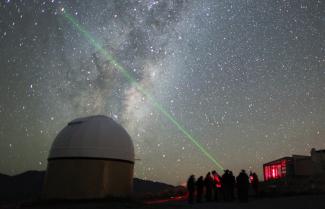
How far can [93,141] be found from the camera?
20625 mm

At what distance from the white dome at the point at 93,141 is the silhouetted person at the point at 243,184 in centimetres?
770

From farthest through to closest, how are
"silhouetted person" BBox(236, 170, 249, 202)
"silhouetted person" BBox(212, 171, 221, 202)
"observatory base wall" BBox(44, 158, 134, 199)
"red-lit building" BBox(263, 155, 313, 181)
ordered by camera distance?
"red-lit building" BBox(263, 155, 313, 181) → "observatory base wall" BBox(44, 158, 134, 199) → "silhouetted person" BBox(212, 171, 221, 202) → "silhouetted person" BBox(236, 170, 249, 202)

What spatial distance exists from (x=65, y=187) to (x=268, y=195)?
1102 centimetres

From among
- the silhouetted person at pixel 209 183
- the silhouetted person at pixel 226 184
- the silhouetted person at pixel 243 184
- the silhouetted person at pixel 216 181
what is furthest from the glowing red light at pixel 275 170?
the silhouetted person at pixel 243 184

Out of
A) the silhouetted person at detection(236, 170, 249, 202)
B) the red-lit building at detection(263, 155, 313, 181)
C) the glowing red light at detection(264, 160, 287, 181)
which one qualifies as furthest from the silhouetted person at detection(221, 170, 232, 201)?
the glowing red light at detection(264, 160, 287, 181)

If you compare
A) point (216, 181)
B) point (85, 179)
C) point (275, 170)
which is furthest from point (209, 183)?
point (275, 170)

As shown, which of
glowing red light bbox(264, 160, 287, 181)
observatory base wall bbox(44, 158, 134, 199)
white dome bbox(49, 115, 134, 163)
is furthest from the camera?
glowing red light bbox(264, 160, 287, 181)

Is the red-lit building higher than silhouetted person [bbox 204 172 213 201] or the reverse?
higher

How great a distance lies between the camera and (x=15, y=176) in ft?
589

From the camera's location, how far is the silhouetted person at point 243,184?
1586 cm

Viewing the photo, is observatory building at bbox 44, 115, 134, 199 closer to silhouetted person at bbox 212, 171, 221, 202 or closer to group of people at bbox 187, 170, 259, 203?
group of people at bbox 187, 170, 259, 203

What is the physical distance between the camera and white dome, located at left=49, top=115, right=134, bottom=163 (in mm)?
20364

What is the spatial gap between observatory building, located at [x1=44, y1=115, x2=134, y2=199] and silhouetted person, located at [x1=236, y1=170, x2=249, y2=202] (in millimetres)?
7504

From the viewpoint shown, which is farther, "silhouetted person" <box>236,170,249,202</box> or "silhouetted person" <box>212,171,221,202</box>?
"silhouetted person" <box>212,171,221,202</box>
